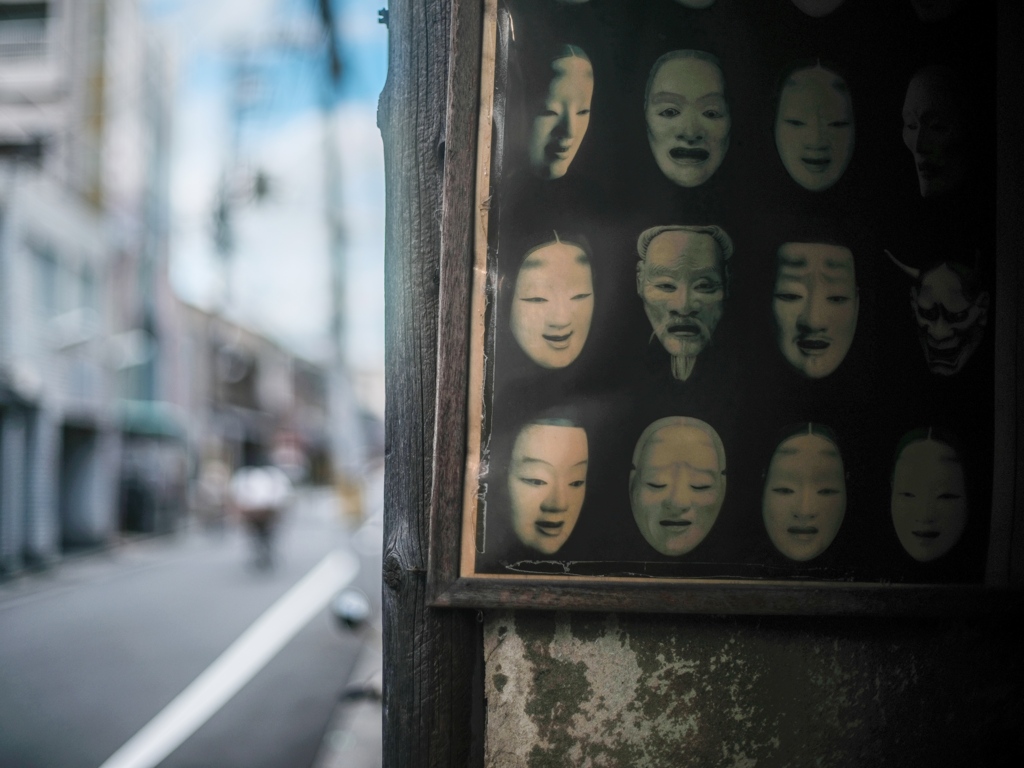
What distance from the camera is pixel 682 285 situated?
132 centimetres

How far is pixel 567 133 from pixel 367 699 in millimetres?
A: 4696

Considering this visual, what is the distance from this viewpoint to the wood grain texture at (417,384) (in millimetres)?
1330

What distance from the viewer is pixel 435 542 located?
127 centimetres

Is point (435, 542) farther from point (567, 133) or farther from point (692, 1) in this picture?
point (692, 1)

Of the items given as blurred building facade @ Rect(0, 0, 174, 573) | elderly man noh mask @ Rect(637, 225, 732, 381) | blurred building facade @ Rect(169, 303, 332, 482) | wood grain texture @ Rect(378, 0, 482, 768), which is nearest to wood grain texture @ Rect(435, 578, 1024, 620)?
wood grain texture @ Rect(378, 0, 482, 768)

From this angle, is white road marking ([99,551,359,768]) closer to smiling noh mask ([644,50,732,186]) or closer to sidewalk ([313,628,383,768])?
sidewalk ([313,628,383,768])

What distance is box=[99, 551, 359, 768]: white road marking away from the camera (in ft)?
14.6

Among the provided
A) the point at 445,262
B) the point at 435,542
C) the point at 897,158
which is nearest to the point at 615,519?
the point at 435,542

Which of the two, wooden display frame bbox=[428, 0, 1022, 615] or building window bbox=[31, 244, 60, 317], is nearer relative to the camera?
wooden display frame bbox=[428, 0, 1022, 615]

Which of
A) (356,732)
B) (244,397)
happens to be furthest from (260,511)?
(244,397)

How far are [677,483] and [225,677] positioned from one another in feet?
19.6

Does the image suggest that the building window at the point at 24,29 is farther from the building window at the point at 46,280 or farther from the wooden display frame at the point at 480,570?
the wooden display frame at the point at 480,570

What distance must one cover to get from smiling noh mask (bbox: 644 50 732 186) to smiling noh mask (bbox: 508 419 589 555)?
0.54 metres

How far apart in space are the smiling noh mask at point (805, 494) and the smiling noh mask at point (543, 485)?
1.25 ft
